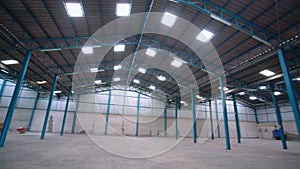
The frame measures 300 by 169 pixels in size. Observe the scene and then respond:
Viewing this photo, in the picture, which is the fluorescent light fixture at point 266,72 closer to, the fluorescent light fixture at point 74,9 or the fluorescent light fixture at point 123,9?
the fluorescent light fixture at point 123,9

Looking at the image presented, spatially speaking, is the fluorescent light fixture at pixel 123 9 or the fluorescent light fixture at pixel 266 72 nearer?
the fluorescent light fixture at pixel 123 9

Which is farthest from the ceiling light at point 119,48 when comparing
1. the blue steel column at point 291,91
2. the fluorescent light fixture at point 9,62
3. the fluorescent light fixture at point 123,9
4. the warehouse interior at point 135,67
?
the blue steel column at point 291,91

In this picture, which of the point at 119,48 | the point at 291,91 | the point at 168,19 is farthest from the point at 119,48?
the point at 291,91

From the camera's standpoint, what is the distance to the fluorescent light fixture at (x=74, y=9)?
27.0 ft

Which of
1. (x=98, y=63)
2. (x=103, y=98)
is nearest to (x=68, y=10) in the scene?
(x=98, y=63)

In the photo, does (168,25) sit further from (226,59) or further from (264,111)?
(264,111)

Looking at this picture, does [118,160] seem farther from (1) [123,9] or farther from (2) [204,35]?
(2) [204,35]

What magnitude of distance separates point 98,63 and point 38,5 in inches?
361

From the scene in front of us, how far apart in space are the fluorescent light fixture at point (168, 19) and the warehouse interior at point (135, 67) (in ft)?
0.23

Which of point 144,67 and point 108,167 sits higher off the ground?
point 144,67

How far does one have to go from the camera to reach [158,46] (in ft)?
44.7

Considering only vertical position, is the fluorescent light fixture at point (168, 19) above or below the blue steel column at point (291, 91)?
above

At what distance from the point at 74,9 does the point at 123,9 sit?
289 cm

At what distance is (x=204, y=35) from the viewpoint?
10.7 meters
